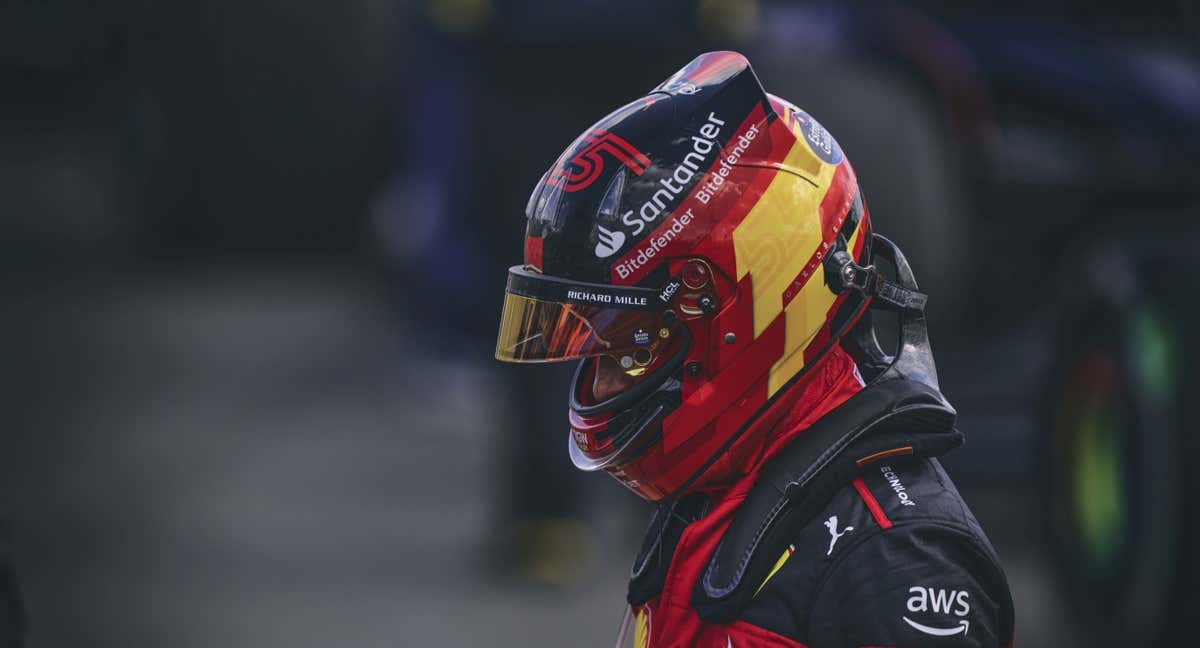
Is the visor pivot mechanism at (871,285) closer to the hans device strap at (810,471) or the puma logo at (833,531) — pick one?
the hans device strap at (810,471)

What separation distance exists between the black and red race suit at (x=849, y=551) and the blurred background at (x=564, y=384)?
2.54m

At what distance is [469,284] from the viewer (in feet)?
20.3

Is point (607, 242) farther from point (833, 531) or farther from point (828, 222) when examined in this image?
point (833, 531)

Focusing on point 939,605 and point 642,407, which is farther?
point 642,407

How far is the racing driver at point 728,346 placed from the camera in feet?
7.18

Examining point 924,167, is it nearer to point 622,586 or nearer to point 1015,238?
point 1015,238

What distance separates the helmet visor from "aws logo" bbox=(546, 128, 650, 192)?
0.43 ft

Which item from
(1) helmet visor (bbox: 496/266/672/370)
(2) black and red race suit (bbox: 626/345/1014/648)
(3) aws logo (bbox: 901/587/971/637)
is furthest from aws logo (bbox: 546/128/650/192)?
(3) aws logo (bbox: 901/587/971/637)

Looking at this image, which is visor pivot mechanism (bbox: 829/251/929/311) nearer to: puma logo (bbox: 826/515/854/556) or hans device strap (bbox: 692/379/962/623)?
hans device strap (bbox: 692/379/962/623)

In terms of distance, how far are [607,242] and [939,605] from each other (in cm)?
62

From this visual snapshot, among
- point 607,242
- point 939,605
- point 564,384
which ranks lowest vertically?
point 564,384

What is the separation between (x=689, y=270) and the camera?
229cm

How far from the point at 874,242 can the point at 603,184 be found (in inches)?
18.1

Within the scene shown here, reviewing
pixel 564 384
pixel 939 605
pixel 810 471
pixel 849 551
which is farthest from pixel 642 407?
pixel 564 384
